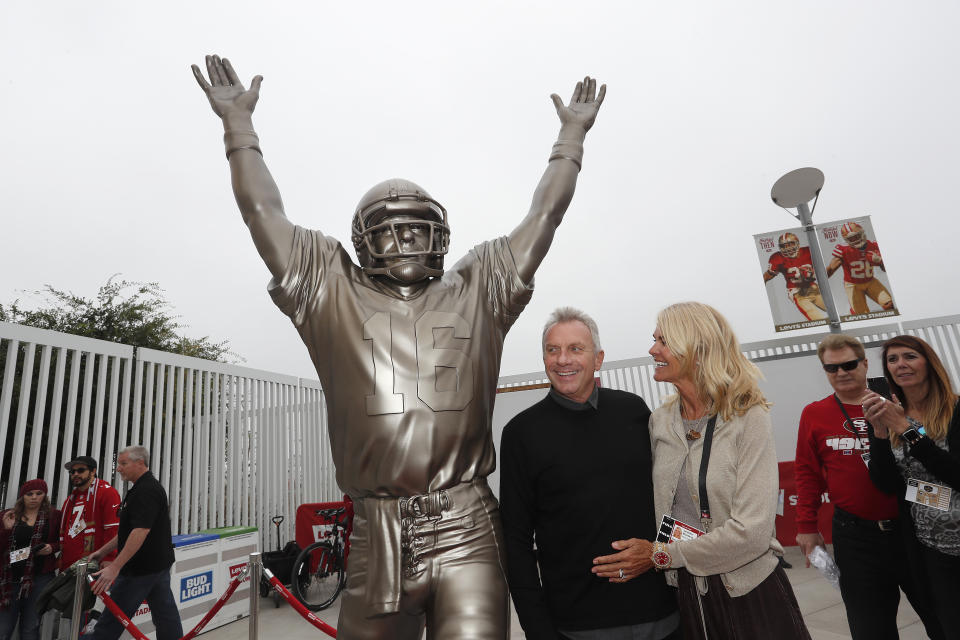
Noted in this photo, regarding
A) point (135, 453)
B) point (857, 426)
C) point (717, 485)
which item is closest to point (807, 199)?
point (857, 426)

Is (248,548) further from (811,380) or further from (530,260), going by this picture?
(811,380)

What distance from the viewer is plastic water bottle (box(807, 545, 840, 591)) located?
272 cm

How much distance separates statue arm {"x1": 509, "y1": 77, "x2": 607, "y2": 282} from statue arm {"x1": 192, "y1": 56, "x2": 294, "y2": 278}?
88 centimetres

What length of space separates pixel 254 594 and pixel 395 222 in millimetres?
2581

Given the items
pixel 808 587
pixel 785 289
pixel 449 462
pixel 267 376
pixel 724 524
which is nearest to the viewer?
pixel 724 524

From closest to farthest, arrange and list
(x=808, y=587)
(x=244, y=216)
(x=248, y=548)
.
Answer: (x=244, y=216) < (x=808, y=587) < (x=248, y=548)

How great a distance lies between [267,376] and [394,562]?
280 inches

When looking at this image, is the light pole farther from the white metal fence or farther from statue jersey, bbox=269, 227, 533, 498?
the white metal fence

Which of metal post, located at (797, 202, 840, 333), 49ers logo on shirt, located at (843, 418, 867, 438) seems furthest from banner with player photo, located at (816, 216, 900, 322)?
49ers logo on shirt, located at (843, 418, 867, 438)

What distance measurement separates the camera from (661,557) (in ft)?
5.35

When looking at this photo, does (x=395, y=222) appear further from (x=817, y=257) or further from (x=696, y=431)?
(x=817, y=257)

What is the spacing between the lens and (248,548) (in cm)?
646

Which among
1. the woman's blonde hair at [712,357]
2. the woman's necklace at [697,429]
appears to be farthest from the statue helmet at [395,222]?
the woman's necklace at [697,429]

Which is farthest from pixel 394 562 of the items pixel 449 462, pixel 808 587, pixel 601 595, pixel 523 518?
pixel 808 587
